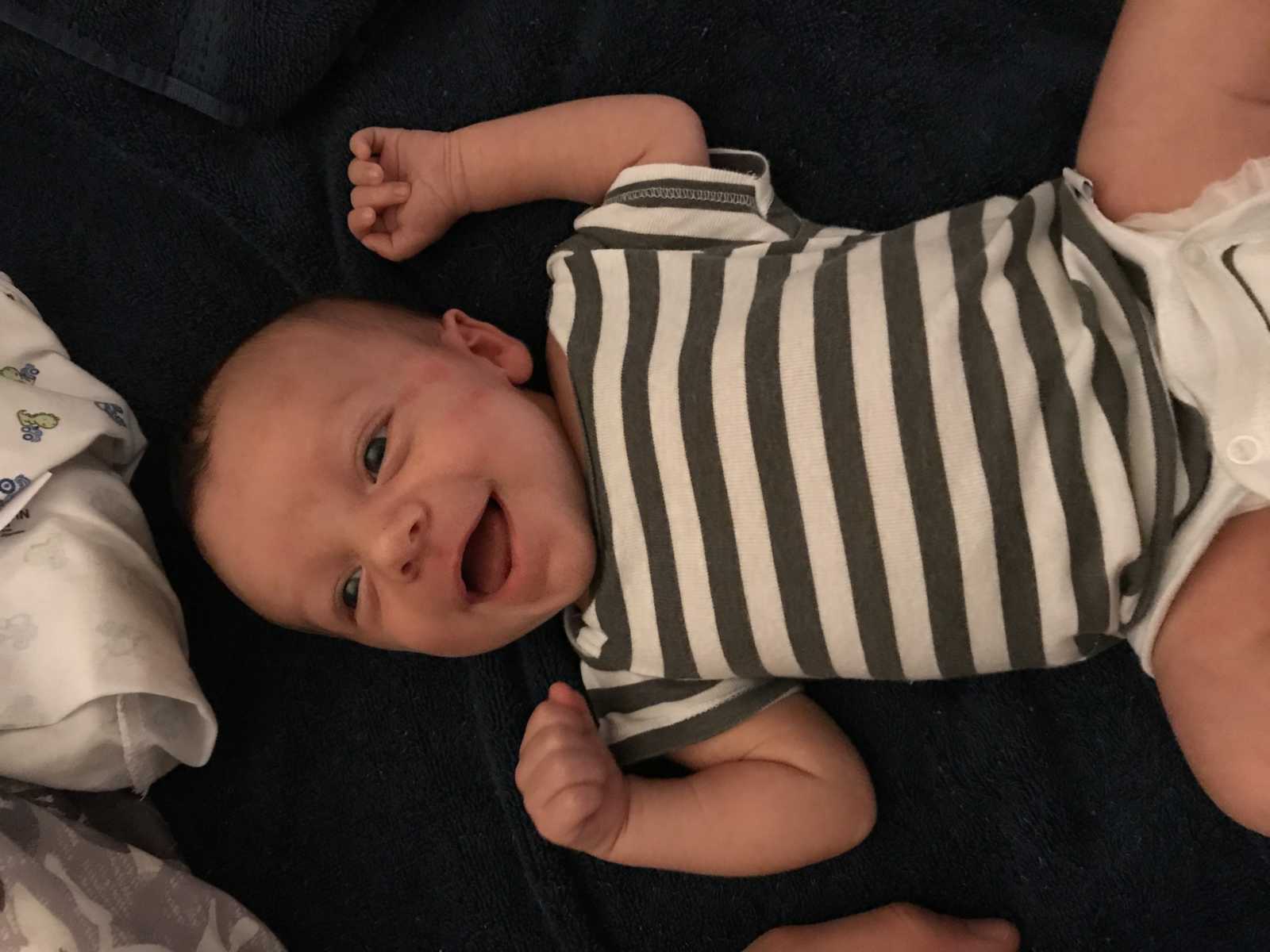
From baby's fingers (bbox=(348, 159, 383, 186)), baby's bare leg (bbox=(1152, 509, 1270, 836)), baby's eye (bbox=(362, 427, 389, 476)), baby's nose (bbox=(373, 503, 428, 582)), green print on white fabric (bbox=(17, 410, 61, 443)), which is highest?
baby's fingers (bbox=(348, 159, 383, 186))

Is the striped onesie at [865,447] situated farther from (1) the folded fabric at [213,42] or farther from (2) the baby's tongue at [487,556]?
(1) the folded fabric at [213,42]

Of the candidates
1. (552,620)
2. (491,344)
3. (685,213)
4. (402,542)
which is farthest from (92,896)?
(685,213)

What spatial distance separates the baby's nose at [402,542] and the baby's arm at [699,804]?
203mm

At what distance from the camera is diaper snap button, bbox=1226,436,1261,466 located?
0.84m

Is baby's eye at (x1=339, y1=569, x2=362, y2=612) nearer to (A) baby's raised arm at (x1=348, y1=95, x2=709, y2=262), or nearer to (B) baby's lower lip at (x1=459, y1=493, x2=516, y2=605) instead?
(B) baby's lower lip at (x1=459, y1=493, x2=516, y2=605)

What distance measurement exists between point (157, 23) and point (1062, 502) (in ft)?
3.56

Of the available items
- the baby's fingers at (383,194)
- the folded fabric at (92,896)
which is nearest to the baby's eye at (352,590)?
the folded fabric at (92,896)

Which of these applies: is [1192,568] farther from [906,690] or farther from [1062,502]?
[906,690]

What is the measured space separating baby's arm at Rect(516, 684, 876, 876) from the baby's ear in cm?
33

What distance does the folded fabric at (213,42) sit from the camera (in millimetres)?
1158

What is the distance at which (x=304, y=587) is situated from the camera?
1009 mm

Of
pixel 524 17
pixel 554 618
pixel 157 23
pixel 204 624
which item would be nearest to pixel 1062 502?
pixel 554 618

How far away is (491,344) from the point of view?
112 centimetres

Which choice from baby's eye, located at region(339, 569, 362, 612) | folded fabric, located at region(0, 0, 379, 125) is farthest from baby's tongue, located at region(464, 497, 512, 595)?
folded fabric, located at region(0, 0, 379, 125)
